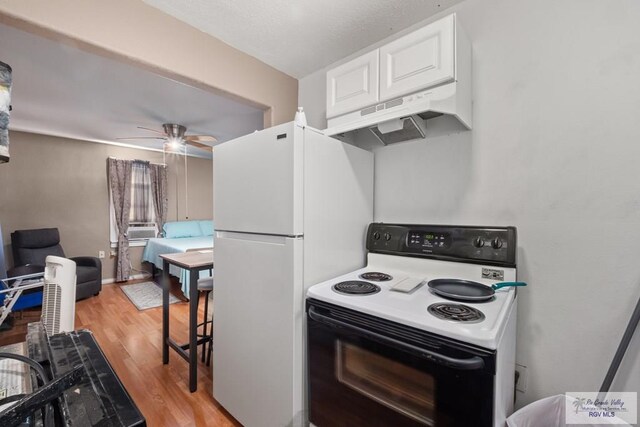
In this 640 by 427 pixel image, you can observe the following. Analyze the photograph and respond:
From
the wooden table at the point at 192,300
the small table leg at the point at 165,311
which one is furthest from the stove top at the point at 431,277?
the small table leg at the point at 165,311

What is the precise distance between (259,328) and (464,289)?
3.34ft

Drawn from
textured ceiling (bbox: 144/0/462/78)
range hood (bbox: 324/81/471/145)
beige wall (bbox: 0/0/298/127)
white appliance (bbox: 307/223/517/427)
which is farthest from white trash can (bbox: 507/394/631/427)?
beige wall (bbox: 0/0/298/127)

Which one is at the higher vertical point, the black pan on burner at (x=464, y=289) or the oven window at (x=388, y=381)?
the black pan on burner at (x=464, y=289)

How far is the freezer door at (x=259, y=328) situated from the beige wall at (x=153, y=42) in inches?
38.8

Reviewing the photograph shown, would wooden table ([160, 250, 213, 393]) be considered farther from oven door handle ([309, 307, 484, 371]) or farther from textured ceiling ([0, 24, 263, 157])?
textured ceiling ([0, 24, 263, 157])

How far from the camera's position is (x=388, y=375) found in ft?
3.25

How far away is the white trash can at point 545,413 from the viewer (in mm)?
1081

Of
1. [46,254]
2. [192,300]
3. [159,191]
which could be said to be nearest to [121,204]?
[159,191]

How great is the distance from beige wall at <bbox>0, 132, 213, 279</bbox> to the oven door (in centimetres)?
492

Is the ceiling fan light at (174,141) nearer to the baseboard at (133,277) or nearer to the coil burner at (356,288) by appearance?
the baseboard at (133,277)

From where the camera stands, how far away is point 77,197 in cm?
435

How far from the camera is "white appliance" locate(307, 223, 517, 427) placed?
83 centimetres

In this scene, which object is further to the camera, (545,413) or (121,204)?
(121,204)

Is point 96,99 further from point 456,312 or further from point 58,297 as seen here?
point 456,312
